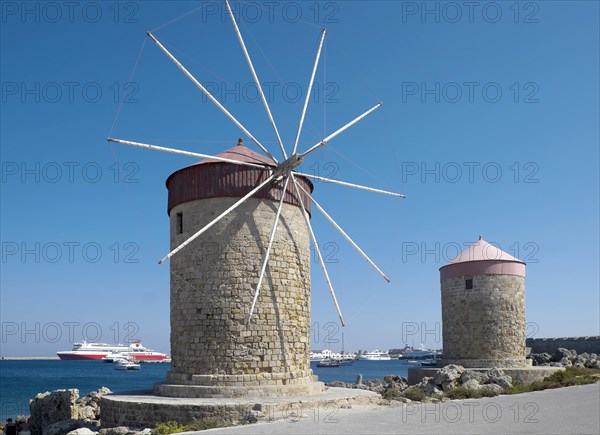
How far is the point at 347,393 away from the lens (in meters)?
13.0

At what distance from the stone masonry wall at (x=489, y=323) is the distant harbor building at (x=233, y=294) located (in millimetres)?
10370

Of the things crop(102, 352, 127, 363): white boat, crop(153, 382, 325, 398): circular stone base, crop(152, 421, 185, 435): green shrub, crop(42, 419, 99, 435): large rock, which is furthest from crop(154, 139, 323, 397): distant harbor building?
crop(102, 352, 127, 363): white boat

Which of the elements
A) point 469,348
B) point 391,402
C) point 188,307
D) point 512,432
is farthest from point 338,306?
point 469,348

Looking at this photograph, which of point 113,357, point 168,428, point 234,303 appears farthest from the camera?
point 113,357

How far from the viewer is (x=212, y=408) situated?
10641mm

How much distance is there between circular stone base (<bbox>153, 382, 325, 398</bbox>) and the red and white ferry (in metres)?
98.0

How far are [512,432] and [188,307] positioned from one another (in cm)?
720

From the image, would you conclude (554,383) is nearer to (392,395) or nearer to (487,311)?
(392,395)

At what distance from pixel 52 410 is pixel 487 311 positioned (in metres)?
15.2

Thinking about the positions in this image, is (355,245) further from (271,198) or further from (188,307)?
(188,307)

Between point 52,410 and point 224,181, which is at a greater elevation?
point 224,181

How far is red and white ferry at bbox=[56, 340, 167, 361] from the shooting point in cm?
10588

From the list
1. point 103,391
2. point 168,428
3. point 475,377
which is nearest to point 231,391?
point 168,428

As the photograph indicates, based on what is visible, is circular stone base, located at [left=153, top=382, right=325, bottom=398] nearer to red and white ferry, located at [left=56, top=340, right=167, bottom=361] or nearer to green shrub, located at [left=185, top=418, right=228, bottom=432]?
green shrub, located at [left=185, top=418, right=228, bottom=432]
